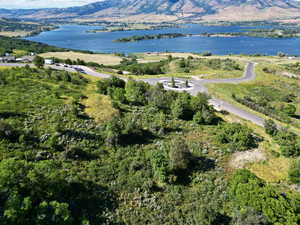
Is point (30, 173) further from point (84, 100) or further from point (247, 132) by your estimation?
point (247, 132)

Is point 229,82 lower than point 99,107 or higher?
lower

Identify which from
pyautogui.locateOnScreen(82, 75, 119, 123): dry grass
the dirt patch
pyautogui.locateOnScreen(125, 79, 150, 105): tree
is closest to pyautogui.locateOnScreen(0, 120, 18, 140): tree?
pyautogui.locateOnScreen(82, 75, 119, 123): dry grass

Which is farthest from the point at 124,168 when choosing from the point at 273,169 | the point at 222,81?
the point at 222,81

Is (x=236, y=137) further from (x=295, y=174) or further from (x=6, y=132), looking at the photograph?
(x=6, y=132)

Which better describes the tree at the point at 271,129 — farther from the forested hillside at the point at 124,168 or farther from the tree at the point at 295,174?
the tree at the point at 295,174

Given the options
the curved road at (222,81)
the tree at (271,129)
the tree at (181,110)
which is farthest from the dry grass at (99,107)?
the tree at (271,129)

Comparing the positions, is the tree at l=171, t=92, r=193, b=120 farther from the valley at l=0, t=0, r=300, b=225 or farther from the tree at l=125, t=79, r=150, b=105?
the tree at l=125, t=79, r=150, b=105

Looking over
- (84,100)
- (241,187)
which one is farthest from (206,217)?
(84,100)
